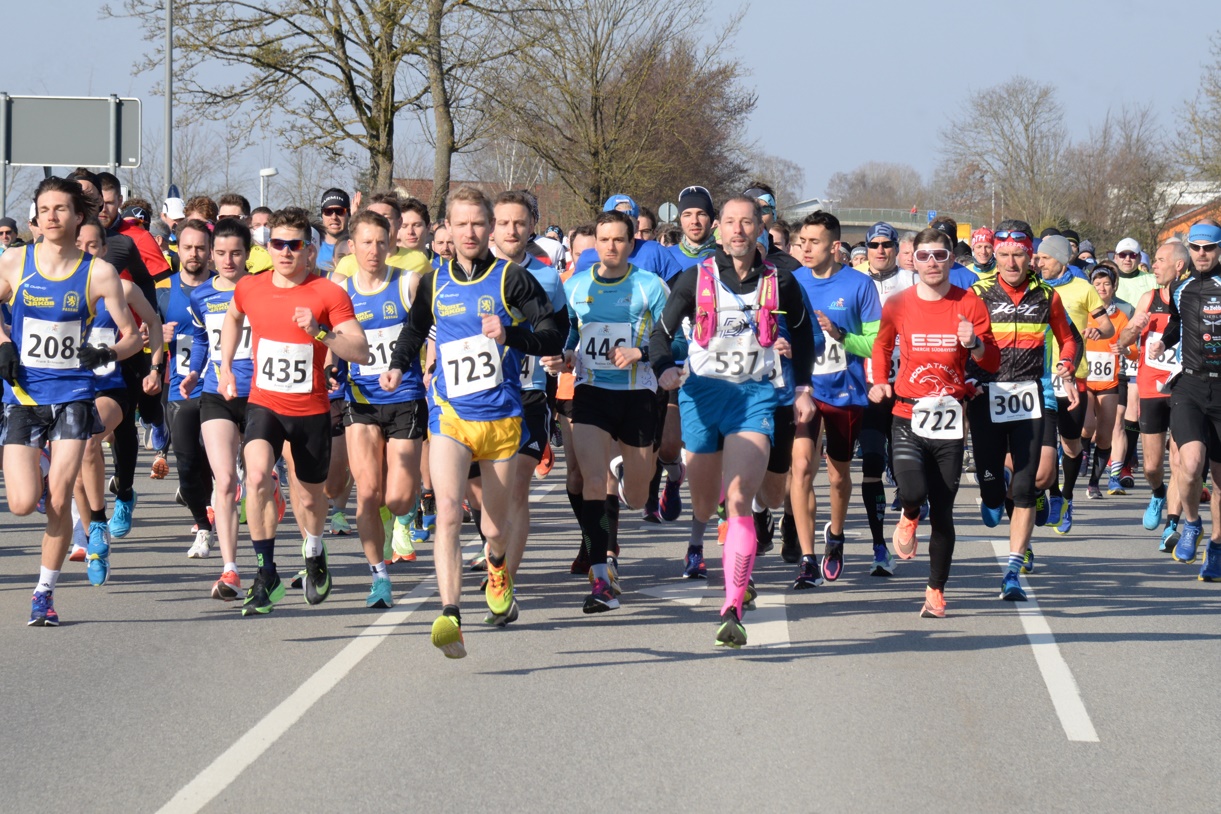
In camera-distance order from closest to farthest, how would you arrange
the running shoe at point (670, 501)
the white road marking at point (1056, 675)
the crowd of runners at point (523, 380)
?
the white road marking at point (1056, 675), the crowd of runners at point (523, 380), the running shoe at point (670, 501)

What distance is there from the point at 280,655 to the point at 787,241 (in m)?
7.61

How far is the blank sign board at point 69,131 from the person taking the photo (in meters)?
18.9

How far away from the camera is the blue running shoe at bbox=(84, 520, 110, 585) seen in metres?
9.10

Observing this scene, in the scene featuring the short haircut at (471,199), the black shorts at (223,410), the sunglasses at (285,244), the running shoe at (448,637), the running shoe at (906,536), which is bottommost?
the running shoe at (448,637)

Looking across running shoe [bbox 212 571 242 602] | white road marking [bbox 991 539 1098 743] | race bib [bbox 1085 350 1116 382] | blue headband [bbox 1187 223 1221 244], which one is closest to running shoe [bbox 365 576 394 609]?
running shoe [bbox 212 571 242 602]

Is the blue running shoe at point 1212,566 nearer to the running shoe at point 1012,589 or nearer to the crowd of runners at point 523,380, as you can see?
the crowd of runners at point 523,380

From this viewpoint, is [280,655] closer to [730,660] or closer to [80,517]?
[730,660]

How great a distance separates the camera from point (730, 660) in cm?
732

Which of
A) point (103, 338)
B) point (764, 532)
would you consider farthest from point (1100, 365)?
point (103, 338)

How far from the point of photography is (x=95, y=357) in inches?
311

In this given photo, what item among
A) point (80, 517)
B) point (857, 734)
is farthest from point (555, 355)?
point (80, 517)

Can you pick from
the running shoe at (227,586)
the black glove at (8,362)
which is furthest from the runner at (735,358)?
the black glove at (8,362)

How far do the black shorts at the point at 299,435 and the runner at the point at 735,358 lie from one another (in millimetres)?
1726

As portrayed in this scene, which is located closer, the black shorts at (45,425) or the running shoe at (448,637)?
the running shoe at (448,637)
